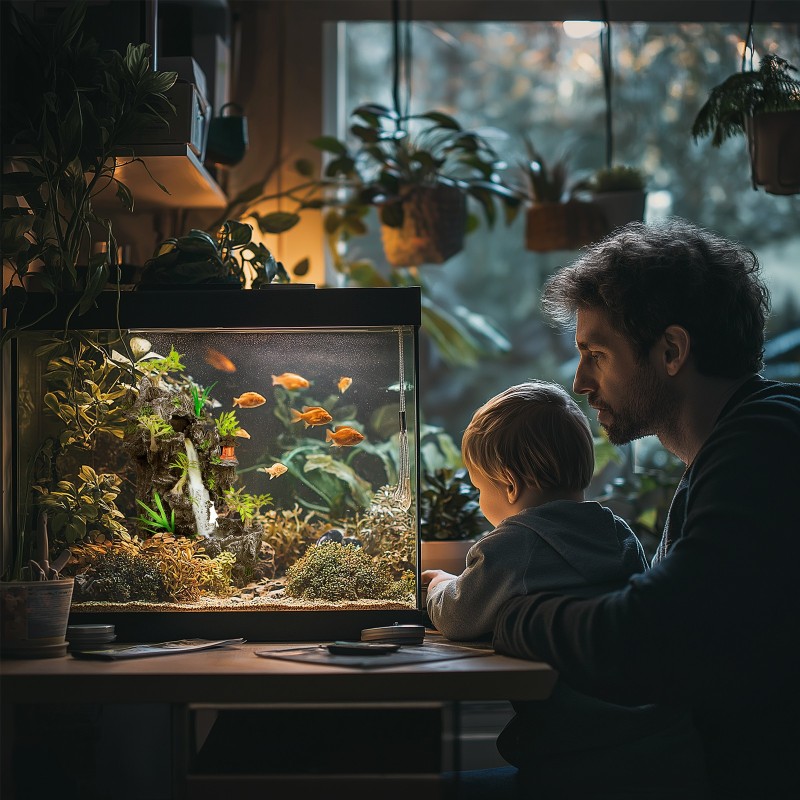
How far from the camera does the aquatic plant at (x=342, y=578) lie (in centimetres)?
173

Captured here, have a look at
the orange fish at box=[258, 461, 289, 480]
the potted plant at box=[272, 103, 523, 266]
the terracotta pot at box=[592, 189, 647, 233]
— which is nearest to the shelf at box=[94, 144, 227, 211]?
the potted plant at box=[272, 103, 523, 266]

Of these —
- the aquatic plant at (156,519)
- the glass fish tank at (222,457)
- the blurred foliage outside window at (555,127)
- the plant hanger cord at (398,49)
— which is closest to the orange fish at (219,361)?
the glass fish tank at (222,457)

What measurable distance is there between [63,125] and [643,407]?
120 cm

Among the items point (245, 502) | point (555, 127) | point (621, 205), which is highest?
point (555, 127)

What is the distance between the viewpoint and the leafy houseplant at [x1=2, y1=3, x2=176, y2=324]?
1.63 metres

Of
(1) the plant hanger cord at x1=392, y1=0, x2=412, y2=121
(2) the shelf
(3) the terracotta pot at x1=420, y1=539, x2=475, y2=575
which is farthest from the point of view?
(1) the plant hanger cord at x1=392, y1=0, x2=412, y2=121

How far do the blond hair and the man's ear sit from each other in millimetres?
188

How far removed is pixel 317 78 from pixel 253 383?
1473mm

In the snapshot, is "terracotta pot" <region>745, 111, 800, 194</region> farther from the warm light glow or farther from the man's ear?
the man's ear

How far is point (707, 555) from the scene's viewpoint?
1.31m

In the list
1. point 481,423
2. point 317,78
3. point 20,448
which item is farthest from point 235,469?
point 317,78

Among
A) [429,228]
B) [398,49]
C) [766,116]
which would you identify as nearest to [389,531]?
[429,228]

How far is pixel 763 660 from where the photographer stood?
4.42 ft

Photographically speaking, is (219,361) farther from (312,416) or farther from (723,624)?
(723,624)
